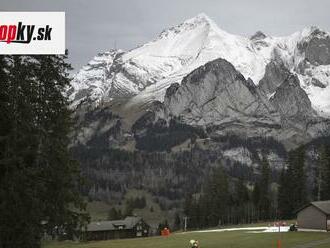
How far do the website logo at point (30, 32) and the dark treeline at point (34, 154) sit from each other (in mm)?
3481

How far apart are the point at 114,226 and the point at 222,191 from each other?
32.2 meters

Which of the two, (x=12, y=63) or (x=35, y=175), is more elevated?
(x=12, y=63)

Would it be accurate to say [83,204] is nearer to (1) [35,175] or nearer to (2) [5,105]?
(1) [35,175]

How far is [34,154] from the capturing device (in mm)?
40875

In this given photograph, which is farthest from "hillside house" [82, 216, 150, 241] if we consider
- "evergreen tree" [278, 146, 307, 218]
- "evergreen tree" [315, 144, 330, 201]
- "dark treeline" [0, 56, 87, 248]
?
"dark treeline" [0, 56, 87, 248]

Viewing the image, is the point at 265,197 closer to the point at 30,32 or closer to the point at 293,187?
the point at 293,187

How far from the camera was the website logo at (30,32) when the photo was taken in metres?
34.8

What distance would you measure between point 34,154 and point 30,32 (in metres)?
9.83

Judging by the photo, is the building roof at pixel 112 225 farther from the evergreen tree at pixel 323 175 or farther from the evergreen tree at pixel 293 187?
the evergreen tree at pixel 323 175

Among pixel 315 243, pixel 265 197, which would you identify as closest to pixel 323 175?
pixel 265 197

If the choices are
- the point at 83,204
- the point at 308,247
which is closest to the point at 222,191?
the point at 308,247

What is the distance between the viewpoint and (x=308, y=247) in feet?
186

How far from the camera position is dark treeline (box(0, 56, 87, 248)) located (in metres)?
38.2

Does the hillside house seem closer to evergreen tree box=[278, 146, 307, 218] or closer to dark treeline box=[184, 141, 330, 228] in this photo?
dark treeline box=[184, 141, 330, 228]
